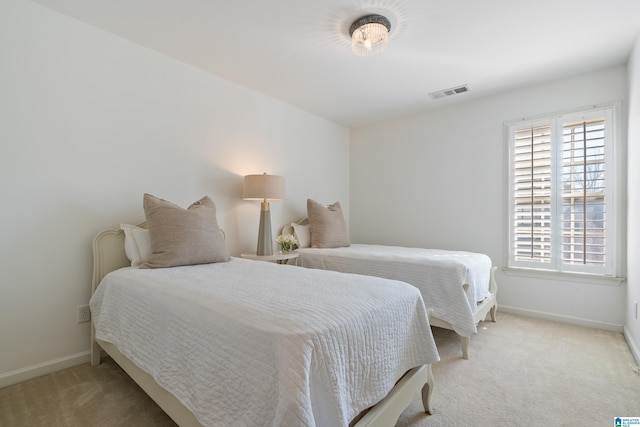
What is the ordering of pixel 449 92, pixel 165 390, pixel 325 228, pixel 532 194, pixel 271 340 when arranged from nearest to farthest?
pixel 271 340, pixel 165 390, pixel 532 194, pixel 449 92, pixel 325 228

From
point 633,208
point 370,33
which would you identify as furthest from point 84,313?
point 633,208

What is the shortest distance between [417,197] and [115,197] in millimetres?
3252

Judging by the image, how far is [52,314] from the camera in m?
1.99

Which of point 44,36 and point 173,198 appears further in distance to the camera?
point 173,198

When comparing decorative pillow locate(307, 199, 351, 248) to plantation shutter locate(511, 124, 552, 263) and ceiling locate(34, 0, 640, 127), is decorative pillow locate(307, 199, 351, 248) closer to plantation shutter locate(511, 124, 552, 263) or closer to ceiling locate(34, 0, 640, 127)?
ceiling locate(34, 0, 640, 127)

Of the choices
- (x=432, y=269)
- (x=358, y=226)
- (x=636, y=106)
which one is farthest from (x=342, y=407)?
(x=358, y=226)

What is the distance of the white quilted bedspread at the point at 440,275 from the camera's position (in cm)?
222

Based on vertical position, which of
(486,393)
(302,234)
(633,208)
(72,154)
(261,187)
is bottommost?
(486,393)

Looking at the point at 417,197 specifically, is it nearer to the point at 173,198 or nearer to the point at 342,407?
the point at 173,198

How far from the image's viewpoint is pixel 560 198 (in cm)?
294

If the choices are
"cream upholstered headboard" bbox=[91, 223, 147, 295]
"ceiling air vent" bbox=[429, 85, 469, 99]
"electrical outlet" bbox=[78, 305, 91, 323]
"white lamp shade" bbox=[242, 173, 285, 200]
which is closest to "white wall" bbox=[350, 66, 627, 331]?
"ceiling air vent" bbox=[429, 85, 469, 99]

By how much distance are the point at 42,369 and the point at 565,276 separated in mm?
4283

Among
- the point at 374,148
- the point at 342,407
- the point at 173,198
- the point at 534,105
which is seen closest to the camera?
the point at 342,407

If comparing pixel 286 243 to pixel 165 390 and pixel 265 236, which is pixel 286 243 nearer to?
pixel 265 236
